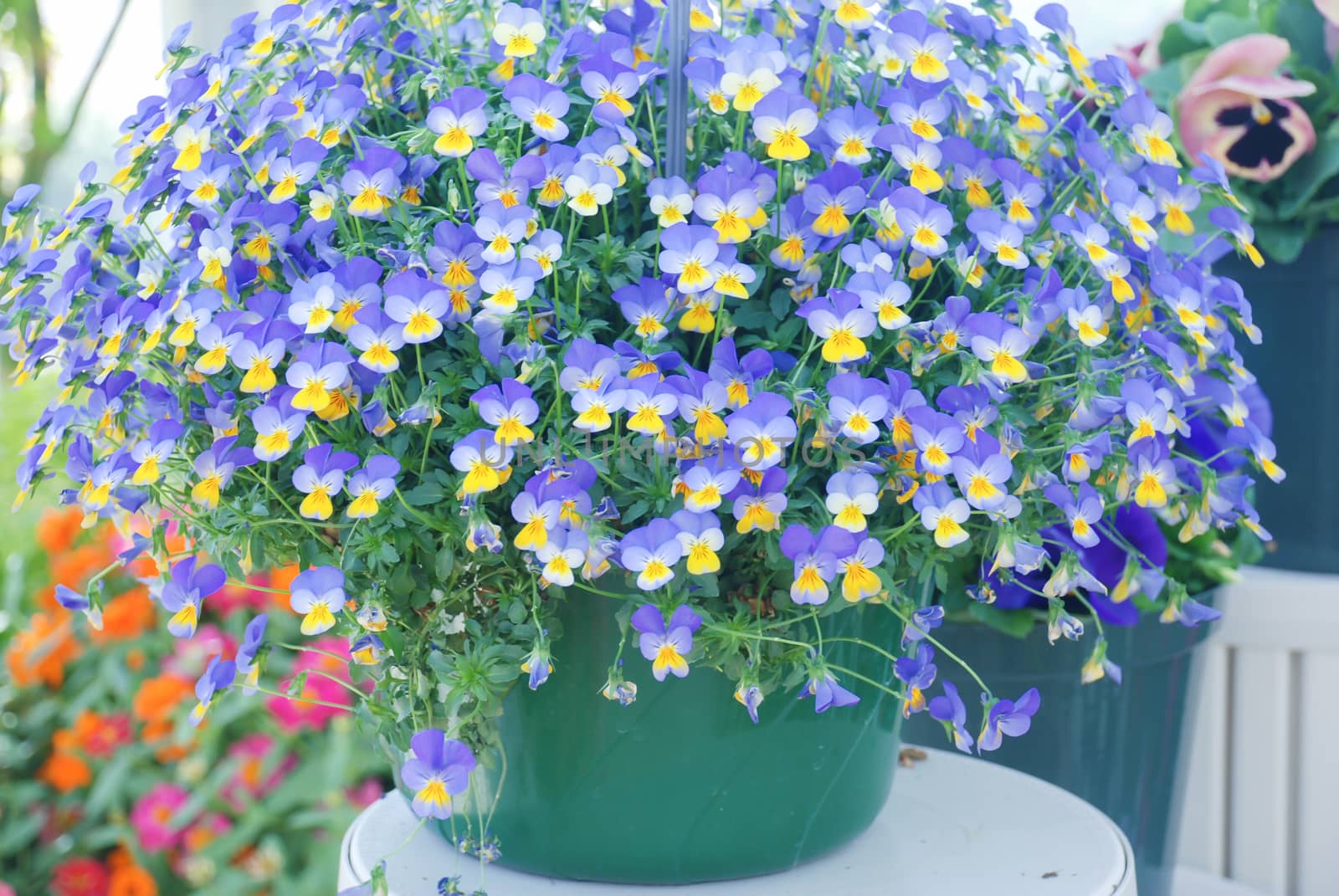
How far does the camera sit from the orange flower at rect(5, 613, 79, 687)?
58.7 inches

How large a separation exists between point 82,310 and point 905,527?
0.42 m

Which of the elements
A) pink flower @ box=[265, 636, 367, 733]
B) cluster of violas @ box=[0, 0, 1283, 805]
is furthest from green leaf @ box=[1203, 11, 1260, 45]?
pink flower @ box=[265, 636, 367, 733]

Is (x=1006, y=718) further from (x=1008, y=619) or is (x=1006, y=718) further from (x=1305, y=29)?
(x=1305, y=29)

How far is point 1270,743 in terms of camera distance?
3.38ft

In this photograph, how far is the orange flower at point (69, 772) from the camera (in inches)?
56.3

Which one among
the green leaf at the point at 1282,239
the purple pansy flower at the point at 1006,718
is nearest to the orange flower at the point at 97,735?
the purple pansy flower at the point at 1006,718

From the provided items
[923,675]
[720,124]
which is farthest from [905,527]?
[720,124]

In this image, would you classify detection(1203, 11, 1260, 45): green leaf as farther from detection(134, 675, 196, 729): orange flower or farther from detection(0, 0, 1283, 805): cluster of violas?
detection(134, 675, 196, 729): orange flower

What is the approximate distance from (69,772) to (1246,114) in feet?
4.60

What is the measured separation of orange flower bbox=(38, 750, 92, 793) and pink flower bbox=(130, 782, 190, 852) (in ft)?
0.27

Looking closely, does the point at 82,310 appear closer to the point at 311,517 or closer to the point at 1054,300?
the point at 311,517

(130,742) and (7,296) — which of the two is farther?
(130,742)

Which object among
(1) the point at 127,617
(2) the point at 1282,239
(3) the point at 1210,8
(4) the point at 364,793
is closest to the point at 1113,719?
(2) the point at 1282,239

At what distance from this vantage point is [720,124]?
23.5 inches
